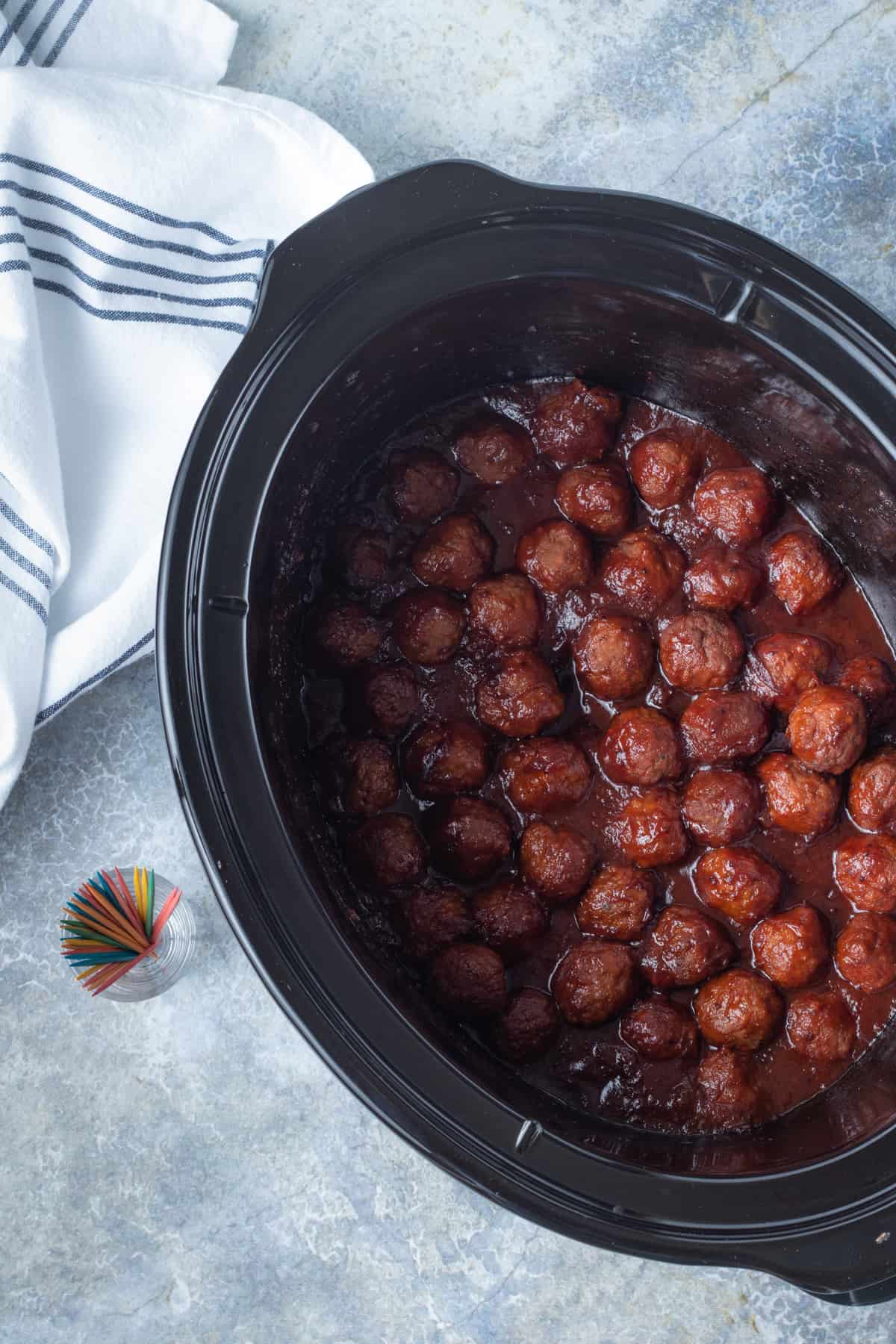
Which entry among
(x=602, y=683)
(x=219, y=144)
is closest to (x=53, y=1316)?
(x=602, y=683)

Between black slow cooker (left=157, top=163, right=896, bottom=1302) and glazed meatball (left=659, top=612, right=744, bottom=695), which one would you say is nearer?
black slow cooker (left=157, top=163, right=896, bottom=1302)

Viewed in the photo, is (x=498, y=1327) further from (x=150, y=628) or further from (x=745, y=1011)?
(x=150, y=628)

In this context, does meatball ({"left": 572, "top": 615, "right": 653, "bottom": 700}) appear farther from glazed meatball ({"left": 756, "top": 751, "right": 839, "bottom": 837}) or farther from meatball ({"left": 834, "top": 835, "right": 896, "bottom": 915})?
meatball ({"left": 834, "top": 835, "right": 896, "bottom": 915})

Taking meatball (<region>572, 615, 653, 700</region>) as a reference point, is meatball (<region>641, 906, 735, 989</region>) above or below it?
below

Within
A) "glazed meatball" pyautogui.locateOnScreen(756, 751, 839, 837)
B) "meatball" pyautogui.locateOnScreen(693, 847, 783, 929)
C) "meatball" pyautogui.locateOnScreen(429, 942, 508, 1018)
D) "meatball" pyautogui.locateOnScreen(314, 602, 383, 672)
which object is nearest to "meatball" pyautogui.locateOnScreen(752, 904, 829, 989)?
"meatball" pyautogui.locateOnScreen(693, 847, 783, 929)

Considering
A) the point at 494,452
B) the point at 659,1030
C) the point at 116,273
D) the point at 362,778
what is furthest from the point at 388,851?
the point at 116,273

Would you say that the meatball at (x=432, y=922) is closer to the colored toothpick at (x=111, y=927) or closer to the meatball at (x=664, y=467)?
the colored toothpick at (x=111, y=927)

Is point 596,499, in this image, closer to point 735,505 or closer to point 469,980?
point 735,505

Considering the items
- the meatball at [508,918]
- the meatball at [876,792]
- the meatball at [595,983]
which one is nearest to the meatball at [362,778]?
the meatball at [508,918]
